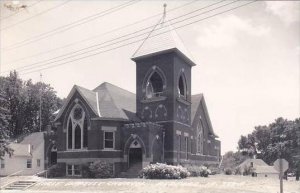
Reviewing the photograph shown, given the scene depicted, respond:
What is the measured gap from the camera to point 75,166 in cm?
4109

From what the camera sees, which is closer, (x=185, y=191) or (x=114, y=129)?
(x=185, y=191)

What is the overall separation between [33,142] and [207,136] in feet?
79.7

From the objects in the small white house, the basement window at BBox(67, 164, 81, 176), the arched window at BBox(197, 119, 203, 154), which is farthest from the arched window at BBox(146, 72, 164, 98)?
the small white house

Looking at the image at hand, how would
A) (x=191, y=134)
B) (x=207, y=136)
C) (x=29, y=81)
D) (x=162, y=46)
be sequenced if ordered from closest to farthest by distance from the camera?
(x=162, y=46)
(x=191, y=134)
(x=207, y=136)
(x=29, y=81)

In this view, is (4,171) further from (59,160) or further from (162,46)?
(162,46)

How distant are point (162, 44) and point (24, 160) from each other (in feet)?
80.3

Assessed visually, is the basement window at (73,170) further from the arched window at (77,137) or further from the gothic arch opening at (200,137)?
the gothic arch opening at (200,137)

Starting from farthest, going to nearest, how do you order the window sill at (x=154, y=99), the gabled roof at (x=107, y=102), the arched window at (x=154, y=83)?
1. the arched window at (x=154, y=83)
2. the window sill at (x=154, y=99)
3. the gabled roof at (x=107, y=102)

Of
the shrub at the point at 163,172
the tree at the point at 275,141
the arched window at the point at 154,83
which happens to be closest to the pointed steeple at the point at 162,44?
the arched window at the point at 154,83

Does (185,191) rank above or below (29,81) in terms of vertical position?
below

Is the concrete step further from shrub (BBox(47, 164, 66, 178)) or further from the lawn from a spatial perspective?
shrub (BBox(47, 164, 66, 178))

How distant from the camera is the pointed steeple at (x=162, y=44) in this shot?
41.6m

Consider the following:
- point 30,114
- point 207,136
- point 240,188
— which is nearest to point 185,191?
point 240,188

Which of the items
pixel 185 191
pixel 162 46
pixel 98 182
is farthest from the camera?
pixel 162 46
